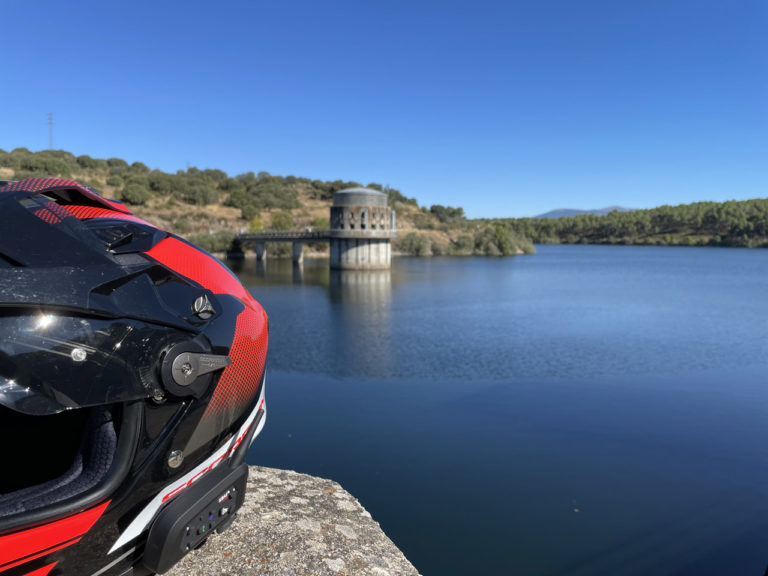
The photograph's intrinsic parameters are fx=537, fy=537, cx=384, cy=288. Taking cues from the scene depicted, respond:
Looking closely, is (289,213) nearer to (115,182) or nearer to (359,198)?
(115,182)

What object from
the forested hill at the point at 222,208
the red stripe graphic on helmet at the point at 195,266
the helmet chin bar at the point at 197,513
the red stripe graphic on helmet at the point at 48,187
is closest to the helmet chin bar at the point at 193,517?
the helmet chin bar at the point at 197,513

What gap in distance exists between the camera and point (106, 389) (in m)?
2.51

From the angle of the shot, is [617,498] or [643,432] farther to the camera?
[643,432]

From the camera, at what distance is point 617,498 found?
29.1 feet

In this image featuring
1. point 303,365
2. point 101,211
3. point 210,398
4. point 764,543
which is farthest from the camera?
point 303,365

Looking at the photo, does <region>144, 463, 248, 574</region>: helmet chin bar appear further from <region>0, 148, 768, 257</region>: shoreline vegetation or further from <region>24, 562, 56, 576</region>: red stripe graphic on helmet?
<region>0, 148, 768, 257</region>: shoreline vegetation

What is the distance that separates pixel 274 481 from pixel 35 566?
134 inches

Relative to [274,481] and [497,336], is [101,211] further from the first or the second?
[497,336]

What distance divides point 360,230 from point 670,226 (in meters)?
131

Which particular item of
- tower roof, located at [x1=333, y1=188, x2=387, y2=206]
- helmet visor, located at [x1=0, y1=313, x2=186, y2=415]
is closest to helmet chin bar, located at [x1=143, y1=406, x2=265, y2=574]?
helmet visor, located at [x1=0, y1=313, x2=186, y2=415]

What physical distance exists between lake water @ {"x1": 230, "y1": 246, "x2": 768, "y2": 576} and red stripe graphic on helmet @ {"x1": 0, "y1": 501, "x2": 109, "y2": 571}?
5.35 m

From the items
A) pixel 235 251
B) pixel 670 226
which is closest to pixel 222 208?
pixel 235 251

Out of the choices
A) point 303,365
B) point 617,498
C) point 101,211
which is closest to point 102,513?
point 101,211

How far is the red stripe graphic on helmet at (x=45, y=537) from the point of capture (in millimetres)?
2361
